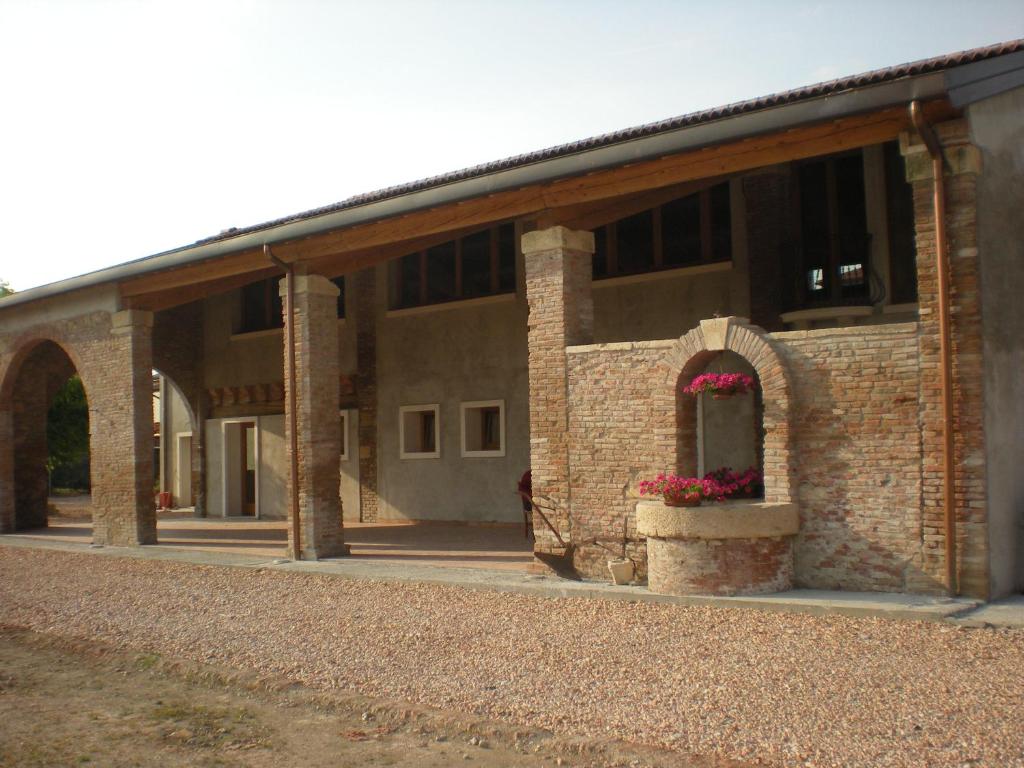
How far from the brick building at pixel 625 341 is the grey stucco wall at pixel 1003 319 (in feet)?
0.12

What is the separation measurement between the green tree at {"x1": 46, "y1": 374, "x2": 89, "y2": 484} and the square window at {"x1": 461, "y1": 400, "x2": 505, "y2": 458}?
12807 mm

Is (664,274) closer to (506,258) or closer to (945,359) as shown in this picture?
(506,258)

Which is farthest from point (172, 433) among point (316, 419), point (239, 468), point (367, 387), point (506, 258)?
point (316, 419)

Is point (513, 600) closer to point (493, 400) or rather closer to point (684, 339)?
point (684, 339)

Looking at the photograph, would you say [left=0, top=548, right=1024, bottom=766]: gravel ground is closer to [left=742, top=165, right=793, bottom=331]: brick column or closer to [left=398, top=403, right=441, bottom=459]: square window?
[left=742, top=165, right=793, bottom=331]: brick column

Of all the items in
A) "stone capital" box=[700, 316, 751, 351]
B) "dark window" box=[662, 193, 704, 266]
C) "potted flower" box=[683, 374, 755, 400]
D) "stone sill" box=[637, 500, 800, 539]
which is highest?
"dark window" box=[662, 193, 704, 266]

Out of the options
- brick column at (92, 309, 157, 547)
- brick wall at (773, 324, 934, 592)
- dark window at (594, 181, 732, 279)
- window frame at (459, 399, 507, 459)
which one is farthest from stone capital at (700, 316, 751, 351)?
brick column at (92, 309, 157, 547)

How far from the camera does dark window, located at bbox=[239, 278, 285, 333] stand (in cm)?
2100

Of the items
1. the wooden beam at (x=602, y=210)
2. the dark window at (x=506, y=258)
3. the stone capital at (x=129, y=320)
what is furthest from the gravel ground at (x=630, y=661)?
the dark window at (x=506, y=258)

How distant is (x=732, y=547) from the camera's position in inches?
348

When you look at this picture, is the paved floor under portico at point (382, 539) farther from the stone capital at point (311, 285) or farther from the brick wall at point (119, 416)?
the stone capital at point (311, 285)

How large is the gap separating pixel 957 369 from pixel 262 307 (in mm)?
16009

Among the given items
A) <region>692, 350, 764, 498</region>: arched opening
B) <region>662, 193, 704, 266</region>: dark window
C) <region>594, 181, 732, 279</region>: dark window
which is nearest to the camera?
<region>692, 350, 764, 498</region>: arched opening

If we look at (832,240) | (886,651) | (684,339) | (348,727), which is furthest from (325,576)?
(832,240)
